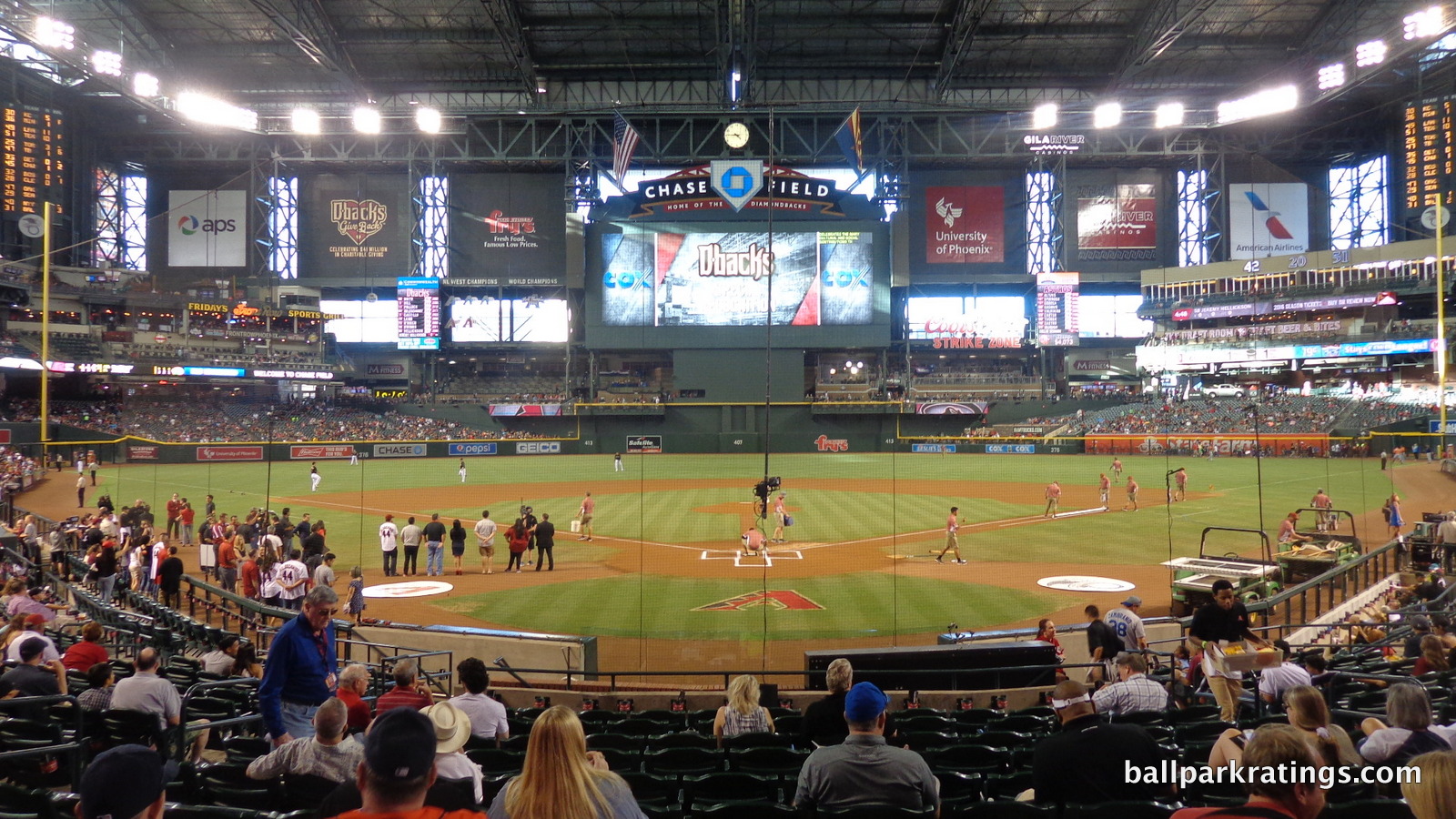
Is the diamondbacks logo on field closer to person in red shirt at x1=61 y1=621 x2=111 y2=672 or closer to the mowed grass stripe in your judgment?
the mowed grass stripe

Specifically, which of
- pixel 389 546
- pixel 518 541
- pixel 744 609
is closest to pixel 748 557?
pixel 744 609

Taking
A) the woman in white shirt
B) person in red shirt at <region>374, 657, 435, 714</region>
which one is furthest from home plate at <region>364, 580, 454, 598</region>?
person in red shirt at <region>374, 657, 435, 714</region>

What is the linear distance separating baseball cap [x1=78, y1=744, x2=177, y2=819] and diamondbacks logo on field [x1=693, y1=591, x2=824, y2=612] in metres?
14.5

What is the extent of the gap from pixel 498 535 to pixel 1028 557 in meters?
17.6

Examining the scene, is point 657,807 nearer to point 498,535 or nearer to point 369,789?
point 369,789

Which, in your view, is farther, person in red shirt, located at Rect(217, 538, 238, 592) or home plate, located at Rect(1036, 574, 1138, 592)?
home plate, located at Rect(1036, 574, 1138, 592)

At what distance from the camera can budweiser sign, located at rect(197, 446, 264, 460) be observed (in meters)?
45.5

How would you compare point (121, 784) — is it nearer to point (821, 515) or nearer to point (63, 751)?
point (63, 751)

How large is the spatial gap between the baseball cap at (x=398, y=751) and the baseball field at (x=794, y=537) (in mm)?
9004

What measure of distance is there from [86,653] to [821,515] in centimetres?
2449

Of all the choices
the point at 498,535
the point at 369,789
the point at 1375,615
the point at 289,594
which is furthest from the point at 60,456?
the point at 1375,615

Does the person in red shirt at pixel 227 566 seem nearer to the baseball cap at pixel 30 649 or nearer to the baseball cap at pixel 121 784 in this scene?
the baseball cap at pixel 30 649

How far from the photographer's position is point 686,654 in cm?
1433

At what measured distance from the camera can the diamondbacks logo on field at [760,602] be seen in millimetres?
17309
